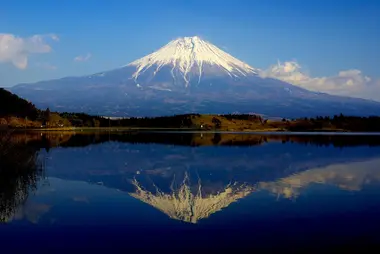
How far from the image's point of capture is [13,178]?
18.9m

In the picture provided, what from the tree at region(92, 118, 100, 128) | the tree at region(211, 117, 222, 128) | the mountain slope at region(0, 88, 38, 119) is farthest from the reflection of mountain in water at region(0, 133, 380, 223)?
the tree at region(92, 118, 100, 128)

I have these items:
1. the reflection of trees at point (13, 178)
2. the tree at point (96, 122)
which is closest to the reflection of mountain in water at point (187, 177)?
the reflection of trees at point (13, 178)

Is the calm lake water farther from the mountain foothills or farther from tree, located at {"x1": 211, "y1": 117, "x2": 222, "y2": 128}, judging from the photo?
tree, located at {"x1": 211, "y1": 117, "x2": 222, "y2": 128}

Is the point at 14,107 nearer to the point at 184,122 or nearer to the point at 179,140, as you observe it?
the point at 184,122

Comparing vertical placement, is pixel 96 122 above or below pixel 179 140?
above

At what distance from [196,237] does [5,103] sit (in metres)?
98.4

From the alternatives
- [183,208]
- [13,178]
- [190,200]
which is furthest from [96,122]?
[183,208]

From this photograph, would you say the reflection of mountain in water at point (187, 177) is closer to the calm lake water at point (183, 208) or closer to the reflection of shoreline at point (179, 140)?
the calm lake water at point (183, 208)

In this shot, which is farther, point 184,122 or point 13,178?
point 184,122

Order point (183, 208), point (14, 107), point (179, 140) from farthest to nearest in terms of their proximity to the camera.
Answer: point (14, 107), point (179, 140), point (183, 208)

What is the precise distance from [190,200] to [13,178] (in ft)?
25.1

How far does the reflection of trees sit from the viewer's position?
13966 mm

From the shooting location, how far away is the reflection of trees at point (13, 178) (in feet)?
45.8

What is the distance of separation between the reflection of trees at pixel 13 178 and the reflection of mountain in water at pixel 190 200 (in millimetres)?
3922
